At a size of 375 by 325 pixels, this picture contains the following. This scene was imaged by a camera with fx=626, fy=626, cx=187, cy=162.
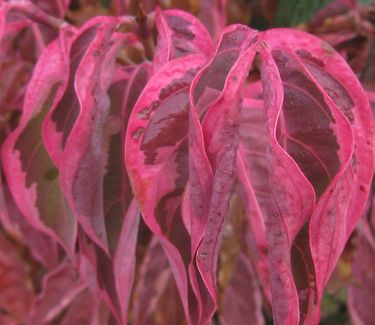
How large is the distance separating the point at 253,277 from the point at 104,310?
20 centimetres

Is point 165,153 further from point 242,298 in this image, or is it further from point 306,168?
point 242,298

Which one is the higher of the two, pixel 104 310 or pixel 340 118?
pixel 340 118

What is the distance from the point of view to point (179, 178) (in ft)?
1.59

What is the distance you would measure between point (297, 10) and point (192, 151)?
601 mm

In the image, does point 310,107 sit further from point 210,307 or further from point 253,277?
point 253,277

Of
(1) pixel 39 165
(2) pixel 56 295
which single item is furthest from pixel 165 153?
(2) pixel 56 295

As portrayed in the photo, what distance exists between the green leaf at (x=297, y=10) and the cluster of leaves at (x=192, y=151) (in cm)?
37

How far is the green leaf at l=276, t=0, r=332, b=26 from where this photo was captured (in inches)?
37.3

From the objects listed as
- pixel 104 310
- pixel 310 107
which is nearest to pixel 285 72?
pixel 310 107

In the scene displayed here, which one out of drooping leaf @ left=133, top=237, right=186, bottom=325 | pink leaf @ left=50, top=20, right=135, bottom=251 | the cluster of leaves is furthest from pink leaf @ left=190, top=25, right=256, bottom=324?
drooping leaf @ left=133, top=237, right=186, bottom=325

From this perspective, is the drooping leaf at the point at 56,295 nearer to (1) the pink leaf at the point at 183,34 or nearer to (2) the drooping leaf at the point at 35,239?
(2) the drooping leaf at the point at 35,239

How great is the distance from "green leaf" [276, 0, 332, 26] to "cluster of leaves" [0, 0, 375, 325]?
0.37 meters

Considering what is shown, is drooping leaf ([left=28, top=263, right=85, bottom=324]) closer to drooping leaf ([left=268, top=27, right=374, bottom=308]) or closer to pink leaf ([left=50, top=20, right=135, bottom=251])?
pink leaf ([left=50, top=20, right=135, bottom=251])

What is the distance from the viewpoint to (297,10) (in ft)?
3.11
